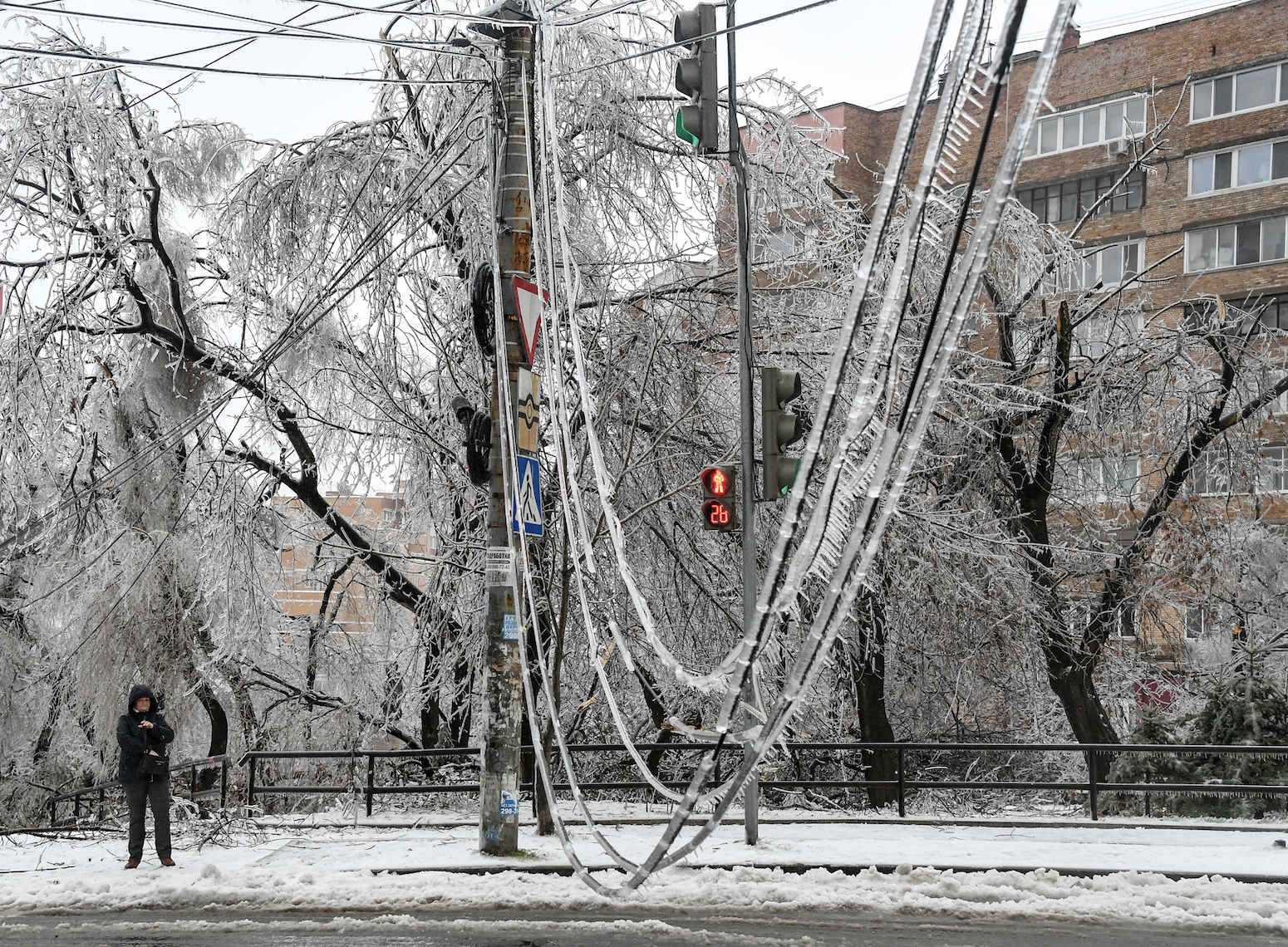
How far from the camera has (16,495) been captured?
47.3ft

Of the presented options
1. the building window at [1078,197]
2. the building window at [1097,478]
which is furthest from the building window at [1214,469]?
the building window at [1078,197]

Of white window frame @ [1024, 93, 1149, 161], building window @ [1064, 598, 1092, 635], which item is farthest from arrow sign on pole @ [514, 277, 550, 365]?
white window frame @ [1024, 93, 1149, 161]

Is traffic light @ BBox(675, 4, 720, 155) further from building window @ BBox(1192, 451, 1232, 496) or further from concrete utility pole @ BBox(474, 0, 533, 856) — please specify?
building window @ BBox(1192, 451, 1232, 496)

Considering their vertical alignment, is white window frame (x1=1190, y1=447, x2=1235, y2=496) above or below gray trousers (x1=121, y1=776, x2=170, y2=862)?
above

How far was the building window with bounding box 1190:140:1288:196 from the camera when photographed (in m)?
33.2

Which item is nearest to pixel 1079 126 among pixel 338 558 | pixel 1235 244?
pixel 1235 244

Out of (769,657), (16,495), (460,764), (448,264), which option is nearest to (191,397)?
(16,495)

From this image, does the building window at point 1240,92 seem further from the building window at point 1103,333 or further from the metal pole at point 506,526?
the metal pole at point 506,526

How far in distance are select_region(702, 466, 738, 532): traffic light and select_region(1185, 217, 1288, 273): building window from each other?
27.3 m

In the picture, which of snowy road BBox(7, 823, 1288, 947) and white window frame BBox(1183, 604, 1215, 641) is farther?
white window frame BBox(1183, 604, 1215, 641)

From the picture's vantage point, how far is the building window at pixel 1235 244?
109ft

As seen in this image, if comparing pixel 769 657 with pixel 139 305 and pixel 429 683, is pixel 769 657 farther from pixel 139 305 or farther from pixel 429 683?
pixel 139 305

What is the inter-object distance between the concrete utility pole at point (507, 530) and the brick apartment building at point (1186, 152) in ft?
76.6

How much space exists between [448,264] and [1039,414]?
25.8 feet
